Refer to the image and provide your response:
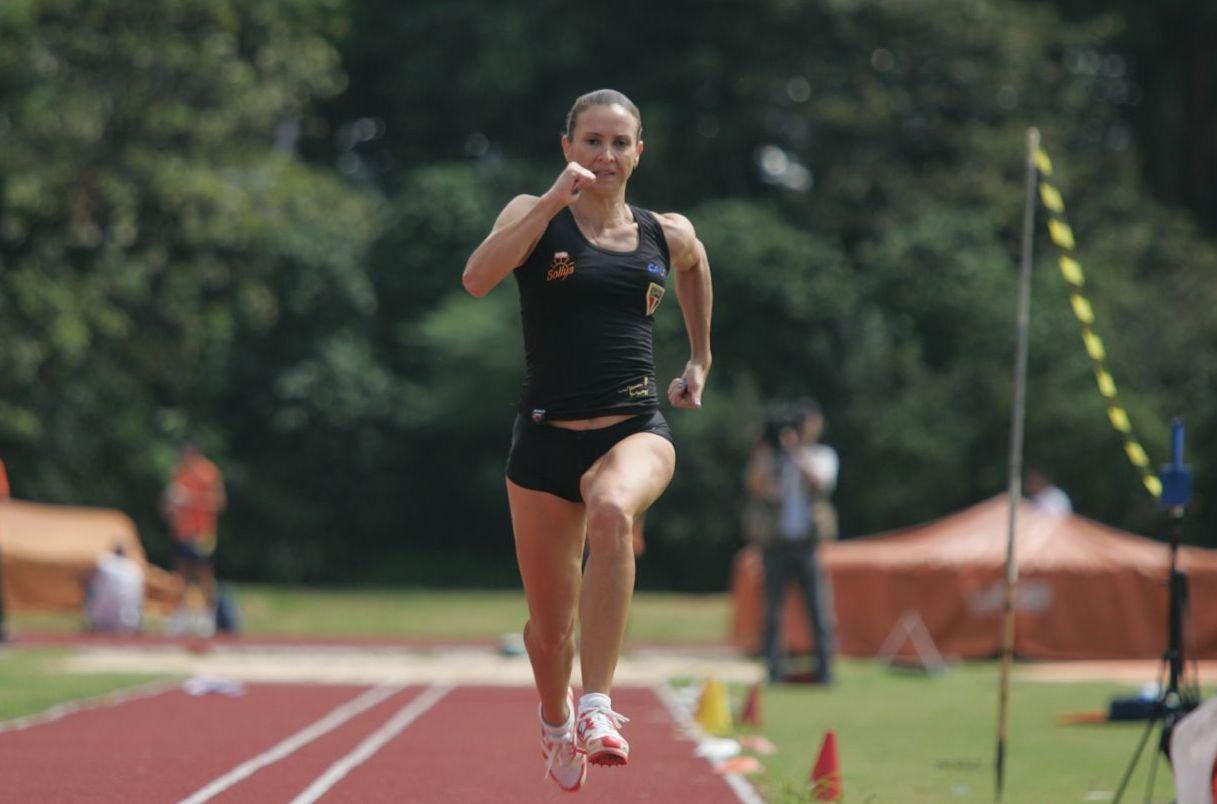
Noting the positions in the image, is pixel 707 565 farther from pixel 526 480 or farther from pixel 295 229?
pixel 526 480

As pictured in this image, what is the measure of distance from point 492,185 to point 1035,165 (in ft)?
112

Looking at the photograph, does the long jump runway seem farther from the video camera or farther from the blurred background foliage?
the blurred background foliage

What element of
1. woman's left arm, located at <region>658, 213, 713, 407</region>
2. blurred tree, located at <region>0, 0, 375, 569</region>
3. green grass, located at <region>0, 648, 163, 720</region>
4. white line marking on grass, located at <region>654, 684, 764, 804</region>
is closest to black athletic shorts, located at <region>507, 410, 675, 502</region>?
woman's left arm, located at <region>658, 213, 713, 407</region>

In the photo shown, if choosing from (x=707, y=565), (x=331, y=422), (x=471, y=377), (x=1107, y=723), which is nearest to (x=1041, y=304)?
(x=707, y=565)

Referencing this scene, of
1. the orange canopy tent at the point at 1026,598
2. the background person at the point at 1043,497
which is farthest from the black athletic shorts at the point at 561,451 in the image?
the background person at the point at 1043,497

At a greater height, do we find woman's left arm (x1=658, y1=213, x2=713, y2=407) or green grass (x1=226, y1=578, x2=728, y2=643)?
woman's left arm (x1=658, y1=213, x2=713, y2=407)

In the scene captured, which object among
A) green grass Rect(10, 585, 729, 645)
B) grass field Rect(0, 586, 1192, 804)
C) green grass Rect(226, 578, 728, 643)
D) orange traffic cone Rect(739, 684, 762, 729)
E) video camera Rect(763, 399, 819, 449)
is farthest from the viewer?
green grass Rect(226, 578, 728, 643)

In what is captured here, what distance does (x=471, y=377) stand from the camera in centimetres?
3947

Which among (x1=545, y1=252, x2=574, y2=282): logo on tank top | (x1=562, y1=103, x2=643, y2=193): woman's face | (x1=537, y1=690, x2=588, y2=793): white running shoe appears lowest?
(x1=537, y1=690, x2=588, y2=793): white running shoe

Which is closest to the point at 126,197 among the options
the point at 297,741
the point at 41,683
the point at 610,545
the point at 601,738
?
the point at 41,683

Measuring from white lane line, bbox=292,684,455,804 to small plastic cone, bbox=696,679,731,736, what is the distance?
1.78 metres

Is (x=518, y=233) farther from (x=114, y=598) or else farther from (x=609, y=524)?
(x=114, y=598)

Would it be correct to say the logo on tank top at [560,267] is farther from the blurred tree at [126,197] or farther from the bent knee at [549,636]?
the blurred tree at [126,197]

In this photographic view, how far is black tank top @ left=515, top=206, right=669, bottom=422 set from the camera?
6.30m
